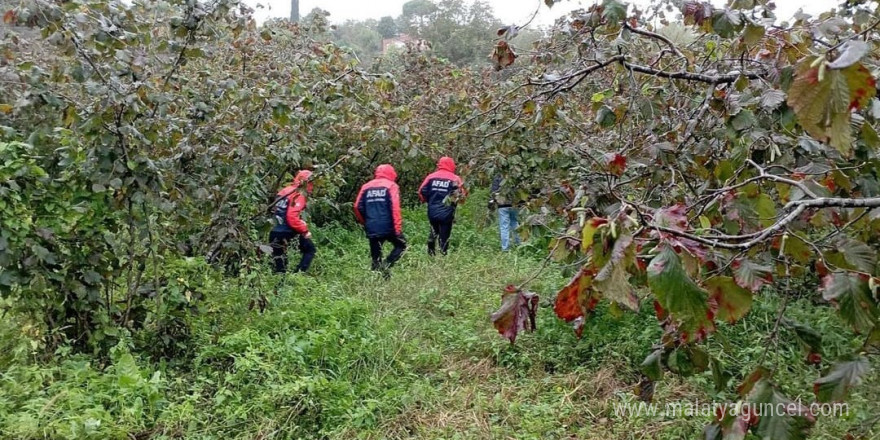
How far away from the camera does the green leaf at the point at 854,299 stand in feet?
4.16

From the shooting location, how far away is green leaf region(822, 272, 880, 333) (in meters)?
1.27

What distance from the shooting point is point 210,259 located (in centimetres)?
454

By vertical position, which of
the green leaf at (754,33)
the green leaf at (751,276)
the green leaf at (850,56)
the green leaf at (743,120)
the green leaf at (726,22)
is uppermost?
the green leaf at (726,22)

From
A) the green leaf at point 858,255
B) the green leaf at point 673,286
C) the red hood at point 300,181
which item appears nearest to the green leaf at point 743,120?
the green leaf at point 858,255

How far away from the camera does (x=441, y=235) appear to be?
7582 millimetres

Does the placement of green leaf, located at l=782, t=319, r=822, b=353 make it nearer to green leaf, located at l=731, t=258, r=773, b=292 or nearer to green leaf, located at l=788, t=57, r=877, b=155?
green leaf, located at l=731, t=258, r=773, b=292

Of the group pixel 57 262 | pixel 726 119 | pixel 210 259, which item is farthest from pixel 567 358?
pixel 57 262

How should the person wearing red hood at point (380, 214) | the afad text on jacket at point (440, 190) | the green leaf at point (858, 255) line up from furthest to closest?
the afad text on jacket at point (440, 190), the person wearing red hood at point (380, 214), the green leaf at point (858, 255)

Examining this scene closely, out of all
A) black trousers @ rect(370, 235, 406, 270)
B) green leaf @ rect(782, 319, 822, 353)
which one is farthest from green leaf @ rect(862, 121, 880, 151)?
black trousers @ rect(370, 235, 406, 270)

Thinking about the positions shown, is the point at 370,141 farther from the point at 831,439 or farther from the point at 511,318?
the point at 511,318

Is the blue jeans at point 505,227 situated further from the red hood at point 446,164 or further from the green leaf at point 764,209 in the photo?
the green leaf at point 764,209

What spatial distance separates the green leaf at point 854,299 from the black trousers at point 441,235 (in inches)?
245

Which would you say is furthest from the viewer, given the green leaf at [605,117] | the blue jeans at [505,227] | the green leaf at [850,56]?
the blue jeans at [505,227]

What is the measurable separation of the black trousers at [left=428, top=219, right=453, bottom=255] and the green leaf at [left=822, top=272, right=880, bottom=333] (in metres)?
6.22
